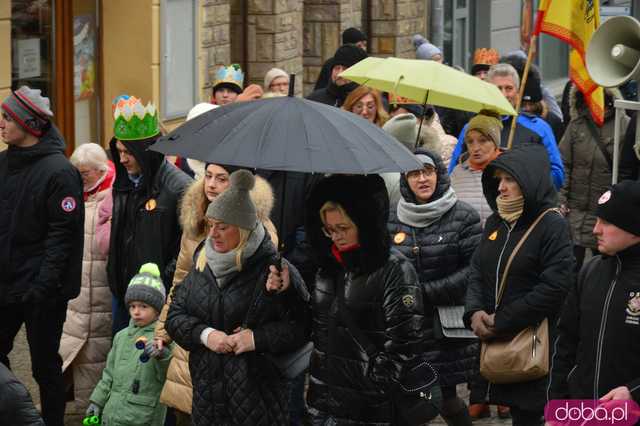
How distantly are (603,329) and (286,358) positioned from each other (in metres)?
1.44

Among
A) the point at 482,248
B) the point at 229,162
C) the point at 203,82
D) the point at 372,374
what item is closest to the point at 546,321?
the point at 482,248

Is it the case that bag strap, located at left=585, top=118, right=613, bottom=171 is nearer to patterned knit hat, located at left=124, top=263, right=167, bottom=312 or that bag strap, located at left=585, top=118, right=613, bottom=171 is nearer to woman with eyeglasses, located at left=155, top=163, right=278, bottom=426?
woman with eyeglasses, located at left=155, top=163, right=278, bottom=426

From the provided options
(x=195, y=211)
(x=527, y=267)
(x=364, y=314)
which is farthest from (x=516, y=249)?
(x=195, y=211)

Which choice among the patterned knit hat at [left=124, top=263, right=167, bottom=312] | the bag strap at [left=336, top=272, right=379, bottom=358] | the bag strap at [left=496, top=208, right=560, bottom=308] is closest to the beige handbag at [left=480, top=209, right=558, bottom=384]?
the bag strap at [left=496, top=208, right=560, bottom=308]

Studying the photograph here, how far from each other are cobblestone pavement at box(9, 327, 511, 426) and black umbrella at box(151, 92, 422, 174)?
9.86ft

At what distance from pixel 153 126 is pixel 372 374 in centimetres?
279

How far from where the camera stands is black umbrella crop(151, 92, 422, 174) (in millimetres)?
6418

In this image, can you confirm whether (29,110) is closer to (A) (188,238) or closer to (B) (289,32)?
(A) (188,238)

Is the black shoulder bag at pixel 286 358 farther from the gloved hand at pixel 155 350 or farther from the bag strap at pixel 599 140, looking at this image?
the bag strap at pixel 599 140

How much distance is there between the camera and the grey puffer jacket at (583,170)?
1158cm

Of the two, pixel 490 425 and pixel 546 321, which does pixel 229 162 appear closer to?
pixel 546 321

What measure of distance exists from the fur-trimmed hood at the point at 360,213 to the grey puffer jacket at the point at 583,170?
15.7ft

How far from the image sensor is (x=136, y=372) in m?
8.18

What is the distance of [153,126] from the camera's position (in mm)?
9109
